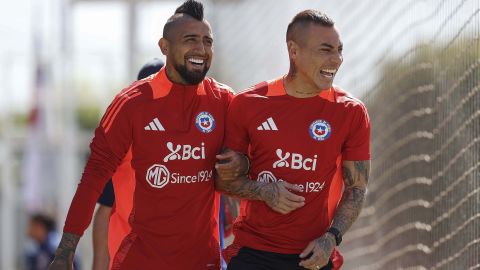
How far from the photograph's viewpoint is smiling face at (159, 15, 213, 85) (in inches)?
253

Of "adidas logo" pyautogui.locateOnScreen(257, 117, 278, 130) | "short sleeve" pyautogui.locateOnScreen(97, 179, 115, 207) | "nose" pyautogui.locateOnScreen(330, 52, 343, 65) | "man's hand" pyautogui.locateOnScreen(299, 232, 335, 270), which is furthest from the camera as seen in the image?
"short sleeve" pyautogui.locateOnScreen(97, 179, 115, 207)

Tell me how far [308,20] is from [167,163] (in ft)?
3.56

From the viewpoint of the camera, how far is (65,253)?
20.8 ft

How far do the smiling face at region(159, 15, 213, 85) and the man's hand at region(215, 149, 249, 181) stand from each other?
0.48 m

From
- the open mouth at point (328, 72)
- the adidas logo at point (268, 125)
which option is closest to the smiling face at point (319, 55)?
the open mouth at point (328, 72)

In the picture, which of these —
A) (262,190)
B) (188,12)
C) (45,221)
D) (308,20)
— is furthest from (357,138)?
(45,221)

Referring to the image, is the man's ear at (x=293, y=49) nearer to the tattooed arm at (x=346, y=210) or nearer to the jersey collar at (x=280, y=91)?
the jersey collar at (x=280, y=91)

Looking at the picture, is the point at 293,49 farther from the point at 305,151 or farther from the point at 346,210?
the point at 346,210

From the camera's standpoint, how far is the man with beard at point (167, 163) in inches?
252

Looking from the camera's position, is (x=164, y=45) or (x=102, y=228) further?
(x=102, y=228)

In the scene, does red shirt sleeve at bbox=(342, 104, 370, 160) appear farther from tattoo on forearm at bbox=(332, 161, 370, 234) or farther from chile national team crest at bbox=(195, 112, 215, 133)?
chile national team crest at bbox=(195, 112, 215, 133)

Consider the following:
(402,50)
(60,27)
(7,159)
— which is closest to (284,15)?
(402,50)

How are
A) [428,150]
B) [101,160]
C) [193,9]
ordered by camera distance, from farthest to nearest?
[428,150]
[193,9]
[101,160]

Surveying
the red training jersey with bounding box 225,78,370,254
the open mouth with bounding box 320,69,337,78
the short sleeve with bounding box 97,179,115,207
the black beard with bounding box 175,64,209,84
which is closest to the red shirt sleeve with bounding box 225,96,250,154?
the red training jersey with bounding box 225,78,370,254
